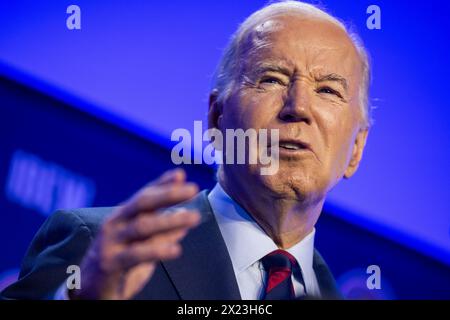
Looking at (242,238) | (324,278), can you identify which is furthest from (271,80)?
(324,278)

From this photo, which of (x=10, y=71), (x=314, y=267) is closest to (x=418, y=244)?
(x=314, y=267)

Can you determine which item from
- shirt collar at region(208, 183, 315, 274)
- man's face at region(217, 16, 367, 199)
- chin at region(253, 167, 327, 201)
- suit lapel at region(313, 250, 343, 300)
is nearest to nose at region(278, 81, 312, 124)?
man's face at region(217, 16, 367, 199)

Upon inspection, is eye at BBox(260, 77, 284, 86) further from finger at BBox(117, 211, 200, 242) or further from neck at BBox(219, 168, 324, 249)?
finger at BBox(117, 211, 200, 242)

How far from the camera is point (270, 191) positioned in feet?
4.37

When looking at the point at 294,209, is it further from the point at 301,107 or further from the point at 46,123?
the point at 46,123

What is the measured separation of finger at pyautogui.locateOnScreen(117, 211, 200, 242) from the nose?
0.52 m

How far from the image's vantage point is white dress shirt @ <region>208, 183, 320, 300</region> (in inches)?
50.5

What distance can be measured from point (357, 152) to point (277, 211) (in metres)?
0.29

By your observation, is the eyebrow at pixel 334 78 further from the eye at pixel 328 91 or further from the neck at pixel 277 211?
the neck at pixel 277 211

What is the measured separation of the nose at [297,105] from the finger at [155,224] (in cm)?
52

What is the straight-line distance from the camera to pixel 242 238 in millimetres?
1327

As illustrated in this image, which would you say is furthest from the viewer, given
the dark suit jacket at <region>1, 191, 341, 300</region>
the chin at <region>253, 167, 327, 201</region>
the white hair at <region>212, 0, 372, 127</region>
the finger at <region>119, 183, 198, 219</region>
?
the white hair at <region>212, 0, 372, 127</region>

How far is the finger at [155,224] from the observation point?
84 centimetres

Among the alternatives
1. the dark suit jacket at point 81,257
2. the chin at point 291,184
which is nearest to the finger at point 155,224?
the dark suit jacket at point 81,257
